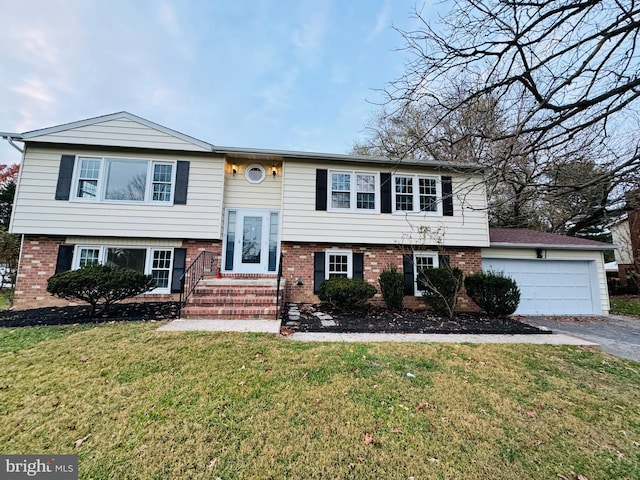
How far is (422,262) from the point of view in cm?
891

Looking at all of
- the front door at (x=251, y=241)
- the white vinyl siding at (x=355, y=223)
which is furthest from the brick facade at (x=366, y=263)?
the front door at (x=251, y=241)

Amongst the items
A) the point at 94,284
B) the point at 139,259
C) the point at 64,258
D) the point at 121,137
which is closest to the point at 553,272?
the point at 94,284

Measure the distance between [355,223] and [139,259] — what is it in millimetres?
6800

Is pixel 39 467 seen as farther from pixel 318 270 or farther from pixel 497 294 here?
pixel 497 294

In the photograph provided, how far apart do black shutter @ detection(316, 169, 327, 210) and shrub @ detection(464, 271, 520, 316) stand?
207 inches

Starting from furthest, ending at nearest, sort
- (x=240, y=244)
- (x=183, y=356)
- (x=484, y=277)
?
(x=240, y=244)
(x=484, y=277)
(x=183, y=356)

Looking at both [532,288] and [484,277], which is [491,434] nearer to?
[484,277]

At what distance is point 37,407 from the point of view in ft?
8.73

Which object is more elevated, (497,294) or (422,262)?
(422,262)

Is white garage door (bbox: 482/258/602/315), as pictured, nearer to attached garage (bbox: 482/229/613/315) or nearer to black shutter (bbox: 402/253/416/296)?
attached garage (bbox: 482/229/613/315)

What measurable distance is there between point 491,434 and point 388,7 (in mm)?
5893

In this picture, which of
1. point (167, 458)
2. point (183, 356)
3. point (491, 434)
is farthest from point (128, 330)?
point (491, 434)

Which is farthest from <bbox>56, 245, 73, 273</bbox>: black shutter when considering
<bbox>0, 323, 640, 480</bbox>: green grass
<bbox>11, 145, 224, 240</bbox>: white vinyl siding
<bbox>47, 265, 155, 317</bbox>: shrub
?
<bbox>0, 323, 640, 480</bbox>: green grass

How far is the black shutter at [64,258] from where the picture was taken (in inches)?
296
